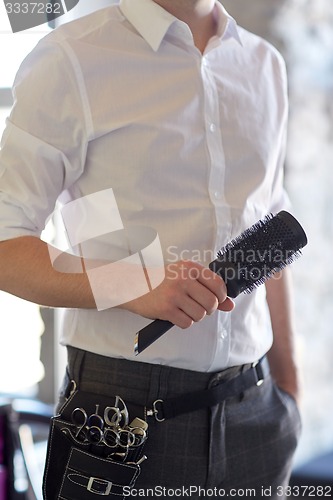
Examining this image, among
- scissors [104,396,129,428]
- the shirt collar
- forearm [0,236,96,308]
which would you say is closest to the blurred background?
the shirt collar

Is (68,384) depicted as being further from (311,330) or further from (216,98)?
(311,330)

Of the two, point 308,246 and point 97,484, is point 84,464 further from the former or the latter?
point 308,246

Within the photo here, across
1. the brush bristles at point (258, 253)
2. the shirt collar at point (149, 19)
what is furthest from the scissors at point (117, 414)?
the shirt collar at point (149, 19)

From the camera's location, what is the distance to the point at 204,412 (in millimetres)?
1088

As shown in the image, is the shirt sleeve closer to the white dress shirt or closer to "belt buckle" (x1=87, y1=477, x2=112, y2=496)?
the white dress shirt

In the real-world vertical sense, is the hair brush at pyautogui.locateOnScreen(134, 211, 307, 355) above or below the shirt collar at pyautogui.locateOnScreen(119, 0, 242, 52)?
below

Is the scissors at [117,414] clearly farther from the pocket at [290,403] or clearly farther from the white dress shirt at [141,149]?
the pocket at [290,403]

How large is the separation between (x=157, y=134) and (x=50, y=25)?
1.59ft

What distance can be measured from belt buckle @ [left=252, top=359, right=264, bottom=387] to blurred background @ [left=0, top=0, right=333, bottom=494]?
31.8 inches

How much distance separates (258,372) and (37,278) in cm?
40

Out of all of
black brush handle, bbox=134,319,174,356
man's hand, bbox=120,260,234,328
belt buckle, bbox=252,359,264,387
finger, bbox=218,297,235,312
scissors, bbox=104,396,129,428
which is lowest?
belt buckle, bbox=252,359,264,387

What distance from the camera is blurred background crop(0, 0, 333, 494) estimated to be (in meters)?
1.94

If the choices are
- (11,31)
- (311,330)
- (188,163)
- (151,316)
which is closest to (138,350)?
(151,316)

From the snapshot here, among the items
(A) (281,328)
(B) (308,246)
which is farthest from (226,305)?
(B) (308,246)
